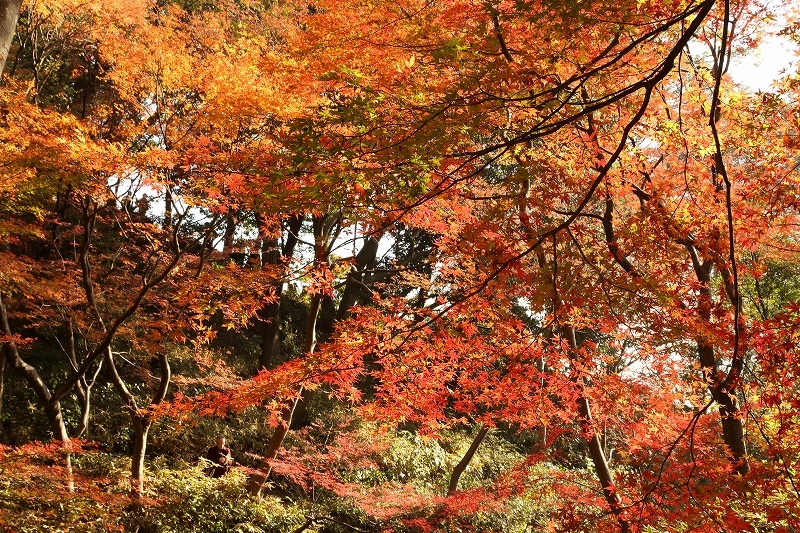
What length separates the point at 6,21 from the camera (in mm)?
2160

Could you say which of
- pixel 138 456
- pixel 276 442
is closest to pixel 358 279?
pixel 276 442

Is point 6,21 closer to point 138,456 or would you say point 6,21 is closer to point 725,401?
point 725,401

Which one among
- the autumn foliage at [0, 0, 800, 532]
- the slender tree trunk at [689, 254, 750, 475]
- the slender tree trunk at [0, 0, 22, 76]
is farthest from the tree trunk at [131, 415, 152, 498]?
the slender tree trunk at [689, 254, 750, 475]

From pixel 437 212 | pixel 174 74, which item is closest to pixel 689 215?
pixel 437 212

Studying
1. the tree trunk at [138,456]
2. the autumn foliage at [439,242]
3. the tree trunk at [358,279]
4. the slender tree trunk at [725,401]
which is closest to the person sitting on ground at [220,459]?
the autumn foliage at [439,242]

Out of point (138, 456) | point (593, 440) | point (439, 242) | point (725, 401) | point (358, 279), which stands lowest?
point (138, 456)

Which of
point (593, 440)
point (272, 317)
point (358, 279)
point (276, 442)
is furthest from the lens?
point (358, 279)

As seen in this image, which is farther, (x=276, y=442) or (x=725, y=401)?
(x=276, y=442)

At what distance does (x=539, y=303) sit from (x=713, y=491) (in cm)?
219

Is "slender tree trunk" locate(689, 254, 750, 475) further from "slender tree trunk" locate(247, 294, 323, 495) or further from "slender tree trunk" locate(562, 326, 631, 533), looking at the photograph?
"slender tree trunk" locate(247, 294, 323, 495)

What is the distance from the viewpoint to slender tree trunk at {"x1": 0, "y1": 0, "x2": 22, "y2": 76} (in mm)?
2137

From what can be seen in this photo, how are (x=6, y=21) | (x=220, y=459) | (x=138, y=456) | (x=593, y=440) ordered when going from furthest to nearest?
1. (x=220, y=459)
2. (x=138, y=456)
3. (x=593, y=440)
4. (x=6, y=21)

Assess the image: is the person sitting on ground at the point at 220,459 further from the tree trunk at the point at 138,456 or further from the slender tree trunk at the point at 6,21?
the slender tree trunk at the point at 6,21

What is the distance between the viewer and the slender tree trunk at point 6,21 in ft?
7.01
